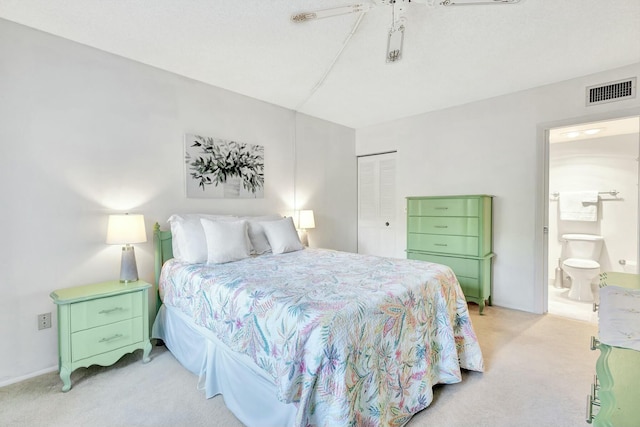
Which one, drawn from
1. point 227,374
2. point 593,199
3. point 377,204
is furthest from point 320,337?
point 593,199

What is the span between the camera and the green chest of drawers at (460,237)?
329 cm

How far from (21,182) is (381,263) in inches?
106

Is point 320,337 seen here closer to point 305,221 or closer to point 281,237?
point 281,237

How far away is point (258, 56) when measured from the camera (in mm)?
2537

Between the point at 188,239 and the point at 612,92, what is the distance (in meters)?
4.15

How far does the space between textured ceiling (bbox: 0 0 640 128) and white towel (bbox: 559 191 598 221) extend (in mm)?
2035

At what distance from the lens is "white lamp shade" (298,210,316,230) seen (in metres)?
3.79

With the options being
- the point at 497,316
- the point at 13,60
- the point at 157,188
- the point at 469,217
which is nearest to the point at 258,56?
the point at 157,188

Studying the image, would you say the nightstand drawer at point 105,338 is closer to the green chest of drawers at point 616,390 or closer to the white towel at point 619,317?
the green chest of drawers at point 616,390

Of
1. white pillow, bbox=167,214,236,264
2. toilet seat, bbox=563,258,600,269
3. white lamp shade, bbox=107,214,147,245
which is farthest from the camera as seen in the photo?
Result: toilet seat, bbox=563,258,600,269

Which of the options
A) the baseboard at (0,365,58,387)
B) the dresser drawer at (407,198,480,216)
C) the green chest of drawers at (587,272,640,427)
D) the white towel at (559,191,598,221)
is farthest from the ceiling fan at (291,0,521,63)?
the white towel at (559,191,598,221)

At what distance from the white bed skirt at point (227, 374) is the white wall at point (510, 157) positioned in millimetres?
3153

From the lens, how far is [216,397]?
186 centimetres

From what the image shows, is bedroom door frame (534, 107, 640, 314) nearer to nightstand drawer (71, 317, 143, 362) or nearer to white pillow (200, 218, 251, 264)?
white pillow (200, 218, 251, 264)
